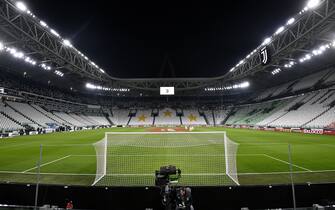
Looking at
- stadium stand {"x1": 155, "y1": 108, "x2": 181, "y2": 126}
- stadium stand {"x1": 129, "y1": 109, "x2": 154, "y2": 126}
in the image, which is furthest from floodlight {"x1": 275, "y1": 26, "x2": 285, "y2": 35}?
stadium stand {"x1": 129, "y1": 109, "x2": 154, "y2": 126}

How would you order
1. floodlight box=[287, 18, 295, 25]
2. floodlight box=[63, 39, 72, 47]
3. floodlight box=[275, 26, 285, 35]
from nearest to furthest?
floodlight box=[287, 18, 295, 25] < floodlight box=[275, 26, 285, 35] < floodlight box=[63, 39, 72, 47]

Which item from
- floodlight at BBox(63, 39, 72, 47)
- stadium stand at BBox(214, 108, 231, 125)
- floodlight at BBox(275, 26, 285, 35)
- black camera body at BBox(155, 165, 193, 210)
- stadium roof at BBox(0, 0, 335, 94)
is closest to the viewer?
black camera body at BBox(155, 165, 193, 210)

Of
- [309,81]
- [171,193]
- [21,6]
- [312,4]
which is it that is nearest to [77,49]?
[21,6]

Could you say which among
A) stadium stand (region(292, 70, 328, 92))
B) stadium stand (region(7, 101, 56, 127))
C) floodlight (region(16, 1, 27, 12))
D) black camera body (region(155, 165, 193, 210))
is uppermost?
floodlight (region(16, 1, 27, 12))

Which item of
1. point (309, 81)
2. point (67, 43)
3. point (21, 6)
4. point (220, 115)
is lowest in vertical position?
point (220, 115)

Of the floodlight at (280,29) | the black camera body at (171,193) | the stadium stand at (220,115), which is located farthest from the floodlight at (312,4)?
the stadium stand at (220,115)

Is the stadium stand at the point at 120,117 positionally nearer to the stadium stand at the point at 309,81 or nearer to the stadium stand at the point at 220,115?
the stadium stand at the point at 220,115

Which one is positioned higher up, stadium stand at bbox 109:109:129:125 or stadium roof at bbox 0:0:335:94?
stadium roof at bbox 0:0:335:94

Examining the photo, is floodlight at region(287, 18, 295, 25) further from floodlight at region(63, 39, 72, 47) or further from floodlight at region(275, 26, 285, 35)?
floodlight at region(63, 39, 72, 47)

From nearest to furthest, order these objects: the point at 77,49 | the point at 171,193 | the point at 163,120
Answer: the point at 171,193
the point at 77,49
the point at 163,120

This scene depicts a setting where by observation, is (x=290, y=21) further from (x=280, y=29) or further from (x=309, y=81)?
(x=309, y=81)

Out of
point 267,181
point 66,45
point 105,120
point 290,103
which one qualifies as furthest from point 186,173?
point 105,120

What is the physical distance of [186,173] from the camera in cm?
926

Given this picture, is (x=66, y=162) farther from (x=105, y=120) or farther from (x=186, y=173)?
(x=105, y=120)
